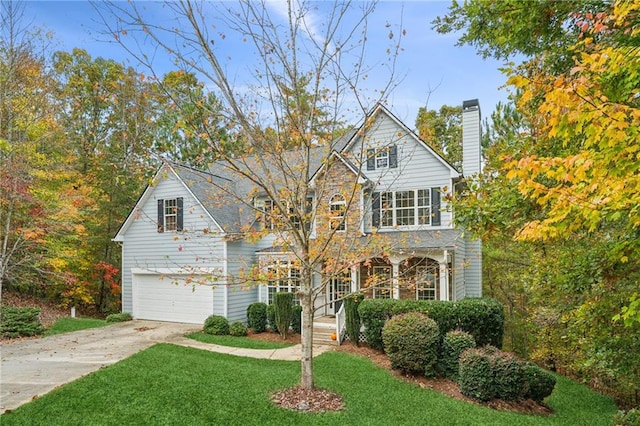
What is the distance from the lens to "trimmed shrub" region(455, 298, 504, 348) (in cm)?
1069

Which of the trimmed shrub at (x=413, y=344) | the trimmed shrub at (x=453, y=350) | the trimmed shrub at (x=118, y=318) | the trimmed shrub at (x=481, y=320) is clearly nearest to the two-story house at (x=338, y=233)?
the trimmed shrub at (x=118, y=318)

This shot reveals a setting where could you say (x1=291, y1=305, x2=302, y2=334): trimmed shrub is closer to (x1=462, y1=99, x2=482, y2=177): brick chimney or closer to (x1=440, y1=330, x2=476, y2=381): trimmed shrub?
(x1=440, y1=330, x2=476, y2=381): trimmed shrub

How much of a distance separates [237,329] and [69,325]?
635 cm

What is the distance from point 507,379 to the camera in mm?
8242

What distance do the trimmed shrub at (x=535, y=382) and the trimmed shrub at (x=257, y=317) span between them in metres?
8.83

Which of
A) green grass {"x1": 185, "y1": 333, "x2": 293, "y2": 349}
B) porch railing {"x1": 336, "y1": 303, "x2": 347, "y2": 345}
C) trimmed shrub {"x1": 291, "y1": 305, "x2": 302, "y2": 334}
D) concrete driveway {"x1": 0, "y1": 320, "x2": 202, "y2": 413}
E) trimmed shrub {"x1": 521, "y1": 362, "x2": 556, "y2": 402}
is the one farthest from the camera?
trimmed shrub {"x1": 291, "y1": 305, "x2": 302, "y2": 334}

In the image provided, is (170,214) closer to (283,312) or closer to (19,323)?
(19,323)

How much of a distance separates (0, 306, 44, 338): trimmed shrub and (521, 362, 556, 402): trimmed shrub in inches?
562

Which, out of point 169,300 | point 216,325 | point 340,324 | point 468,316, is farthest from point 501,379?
point 169,300

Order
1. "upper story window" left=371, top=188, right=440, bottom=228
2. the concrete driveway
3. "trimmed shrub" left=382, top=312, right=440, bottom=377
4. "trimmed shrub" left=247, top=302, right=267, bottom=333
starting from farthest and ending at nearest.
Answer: "trimmed shrub" left=247, top=302, right=267, bottom=333, "upper story window" left=371, top=188, right=440, bottom=228, "trimmed shrub" left=382, top=312, right=440, bottom=377, the concrete driveway

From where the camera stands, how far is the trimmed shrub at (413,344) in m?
9.38

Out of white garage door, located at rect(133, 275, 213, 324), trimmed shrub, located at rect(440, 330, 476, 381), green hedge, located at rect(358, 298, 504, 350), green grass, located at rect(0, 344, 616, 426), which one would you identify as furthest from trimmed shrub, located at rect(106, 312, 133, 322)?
trimmed shrub, located at rect(440, 330, 476, 381)

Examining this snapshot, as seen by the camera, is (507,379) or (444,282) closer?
(507,379)

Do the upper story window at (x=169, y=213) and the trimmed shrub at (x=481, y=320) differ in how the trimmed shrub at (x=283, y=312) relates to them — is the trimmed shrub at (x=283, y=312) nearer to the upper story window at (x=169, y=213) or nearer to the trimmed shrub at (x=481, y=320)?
the upper story window at (x=169, y=213)
